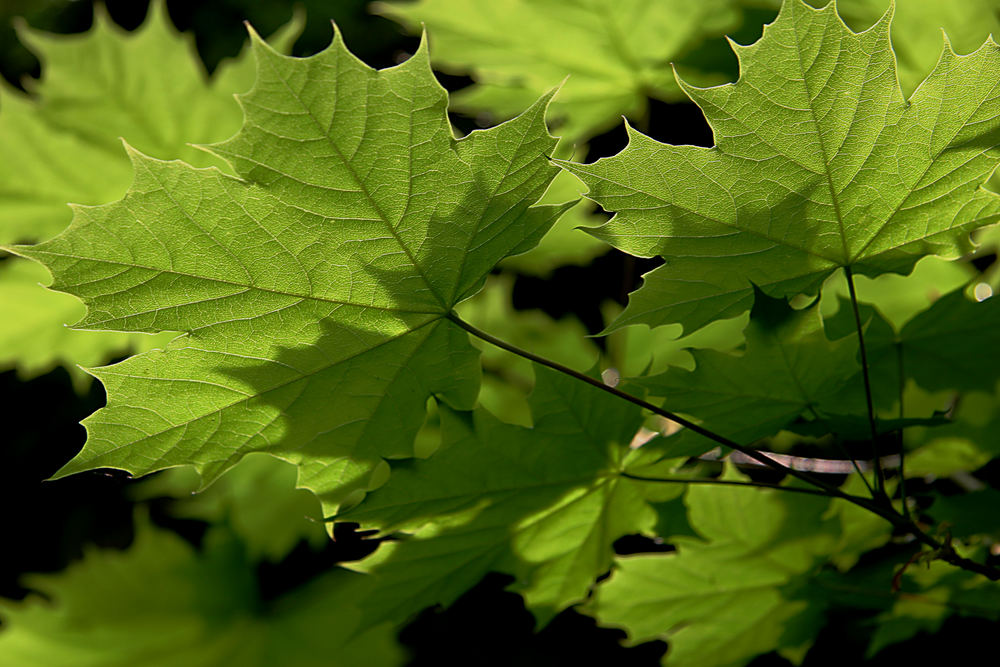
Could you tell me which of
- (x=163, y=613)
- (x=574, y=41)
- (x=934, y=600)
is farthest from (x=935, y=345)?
(x=163, y=613)

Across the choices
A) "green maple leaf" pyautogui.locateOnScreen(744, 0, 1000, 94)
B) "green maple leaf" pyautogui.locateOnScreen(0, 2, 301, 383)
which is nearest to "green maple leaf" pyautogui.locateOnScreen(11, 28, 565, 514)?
"green maple leaf" pyautogui.locateOnScreen(744, 0, 1000, 94)

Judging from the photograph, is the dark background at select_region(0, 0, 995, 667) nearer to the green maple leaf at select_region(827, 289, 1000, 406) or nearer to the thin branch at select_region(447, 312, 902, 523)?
the green maple leaf at select_region(827, 289, 1000, 406)

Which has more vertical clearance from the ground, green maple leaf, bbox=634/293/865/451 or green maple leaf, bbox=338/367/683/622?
green maple leaf, bbox=634/293/865/451

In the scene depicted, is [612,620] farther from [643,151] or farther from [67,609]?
[67,609]

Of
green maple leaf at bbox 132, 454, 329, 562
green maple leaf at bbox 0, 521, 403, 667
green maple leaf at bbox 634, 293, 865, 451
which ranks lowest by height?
green maple leaf at bbox 0, 521, 403, 667

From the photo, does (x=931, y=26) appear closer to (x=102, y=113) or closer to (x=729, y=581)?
(x=729, y=581)

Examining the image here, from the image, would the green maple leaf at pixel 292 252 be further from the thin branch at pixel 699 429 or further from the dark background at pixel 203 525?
the dark background at pixel 203 525

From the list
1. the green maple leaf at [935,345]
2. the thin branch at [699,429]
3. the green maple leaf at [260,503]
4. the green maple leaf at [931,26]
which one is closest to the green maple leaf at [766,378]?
the thin branch at [699,429]
